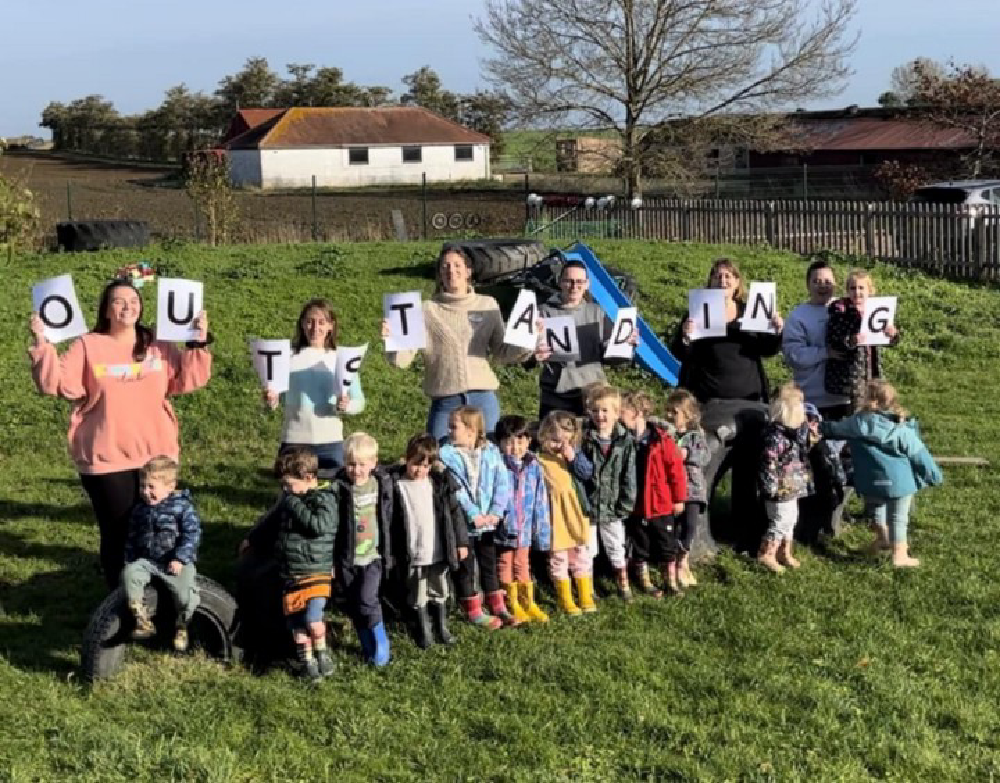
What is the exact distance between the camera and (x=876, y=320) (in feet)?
24.2

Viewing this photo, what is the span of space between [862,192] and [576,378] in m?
34.7

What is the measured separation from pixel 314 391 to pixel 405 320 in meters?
0.64

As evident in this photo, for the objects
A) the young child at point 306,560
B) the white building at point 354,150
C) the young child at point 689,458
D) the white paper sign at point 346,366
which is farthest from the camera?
the white building at point 354,150

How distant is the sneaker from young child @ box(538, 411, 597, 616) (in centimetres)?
140

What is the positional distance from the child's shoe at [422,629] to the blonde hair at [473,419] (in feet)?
3.02

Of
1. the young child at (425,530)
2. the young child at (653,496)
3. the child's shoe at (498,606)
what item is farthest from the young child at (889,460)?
the young child at (425,530)

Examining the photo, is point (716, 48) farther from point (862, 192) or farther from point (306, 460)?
point (306, 460)

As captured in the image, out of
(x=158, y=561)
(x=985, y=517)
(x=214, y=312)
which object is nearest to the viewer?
(x=158, y=561)

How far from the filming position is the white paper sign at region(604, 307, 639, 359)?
6.80m

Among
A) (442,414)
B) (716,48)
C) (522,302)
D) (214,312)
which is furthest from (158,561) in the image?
(716,48)

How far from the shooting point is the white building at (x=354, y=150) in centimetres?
5788

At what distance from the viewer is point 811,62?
33.4 m

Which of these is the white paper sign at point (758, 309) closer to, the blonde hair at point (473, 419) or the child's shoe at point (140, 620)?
the blonde hair at point (473, 419)

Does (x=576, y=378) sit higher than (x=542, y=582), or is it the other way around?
(x=576, y=378)
